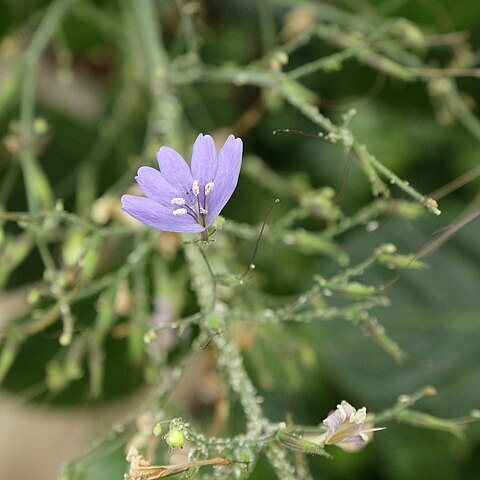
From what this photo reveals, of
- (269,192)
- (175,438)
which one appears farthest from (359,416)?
(269,192)

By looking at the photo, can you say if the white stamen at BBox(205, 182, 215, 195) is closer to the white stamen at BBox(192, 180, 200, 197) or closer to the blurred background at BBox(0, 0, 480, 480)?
the white stamen at BBox(192, 180, 200, 197)

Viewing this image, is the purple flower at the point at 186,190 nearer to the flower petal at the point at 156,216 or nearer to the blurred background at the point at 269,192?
the flower petal at the point at 156,216

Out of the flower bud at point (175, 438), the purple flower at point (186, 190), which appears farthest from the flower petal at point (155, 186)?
the flower bud at point (175, 438)

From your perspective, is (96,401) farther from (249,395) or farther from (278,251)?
(249,395)

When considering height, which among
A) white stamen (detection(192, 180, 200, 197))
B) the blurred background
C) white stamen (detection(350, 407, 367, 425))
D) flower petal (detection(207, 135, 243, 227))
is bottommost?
white stamen (detection(350, 407, 367, 425))

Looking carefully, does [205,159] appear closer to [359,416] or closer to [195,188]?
[195,188]

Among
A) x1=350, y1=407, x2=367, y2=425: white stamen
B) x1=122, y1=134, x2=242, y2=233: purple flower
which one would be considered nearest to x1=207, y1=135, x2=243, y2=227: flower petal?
x1=122, y1=134, x2=242, y2=233: purple flower
